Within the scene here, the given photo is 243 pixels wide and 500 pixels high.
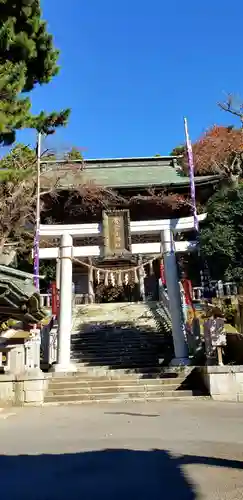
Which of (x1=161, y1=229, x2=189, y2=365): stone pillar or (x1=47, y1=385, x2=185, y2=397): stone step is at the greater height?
(x1=161, y1=229, x2=189, y2=365): stone pillar

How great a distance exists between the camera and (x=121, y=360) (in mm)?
14930

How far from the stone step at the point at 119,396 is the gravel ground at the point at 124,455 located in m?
2.19

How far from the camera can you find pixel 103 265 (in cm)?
1752

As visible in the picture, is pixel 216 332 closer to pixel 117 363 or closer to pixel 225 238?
pixel 117 363

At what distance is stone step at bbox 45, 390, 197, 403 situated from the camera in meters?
10.8

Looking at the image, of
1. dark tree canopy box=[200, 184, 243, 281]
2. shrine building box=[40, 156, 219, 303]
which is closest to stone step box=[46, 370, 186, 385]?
shrine building box=[40, 156, 219, 303]

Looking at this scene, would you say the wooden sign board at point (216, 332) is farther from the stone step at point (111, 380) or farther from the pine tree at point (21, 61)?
the pine tree at point (21, 61)

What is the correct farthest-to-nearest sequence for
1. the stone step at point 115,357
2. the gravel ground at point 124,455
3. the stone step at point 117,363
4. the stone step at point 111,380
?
the stone step at point 115,357
the stone step at point 117,363
the stone step at point 111,380
the gravel ground at point 124,455

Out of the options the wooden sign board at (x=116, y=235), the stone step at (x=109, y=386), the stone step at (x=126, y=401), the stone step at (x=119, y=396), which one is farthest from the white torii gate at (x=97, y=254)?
the stone step at (x=126, y=401)

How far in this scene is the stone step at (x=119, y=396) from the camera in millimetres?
10826

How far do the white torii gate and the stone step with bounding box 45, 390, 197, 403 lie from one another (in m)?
2.12

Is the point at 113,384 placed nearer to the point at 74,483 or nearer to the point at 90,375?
the point at 90,375

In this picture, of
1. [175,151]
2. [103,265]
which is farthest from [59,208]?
[175,151]

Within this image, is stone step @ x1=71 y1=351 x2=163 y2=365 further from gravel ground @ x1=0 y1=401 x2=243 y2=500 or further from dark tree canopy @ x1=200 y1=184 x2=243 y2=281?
gravel ground @ x1=0 y1=401 x2=243 y2=500
